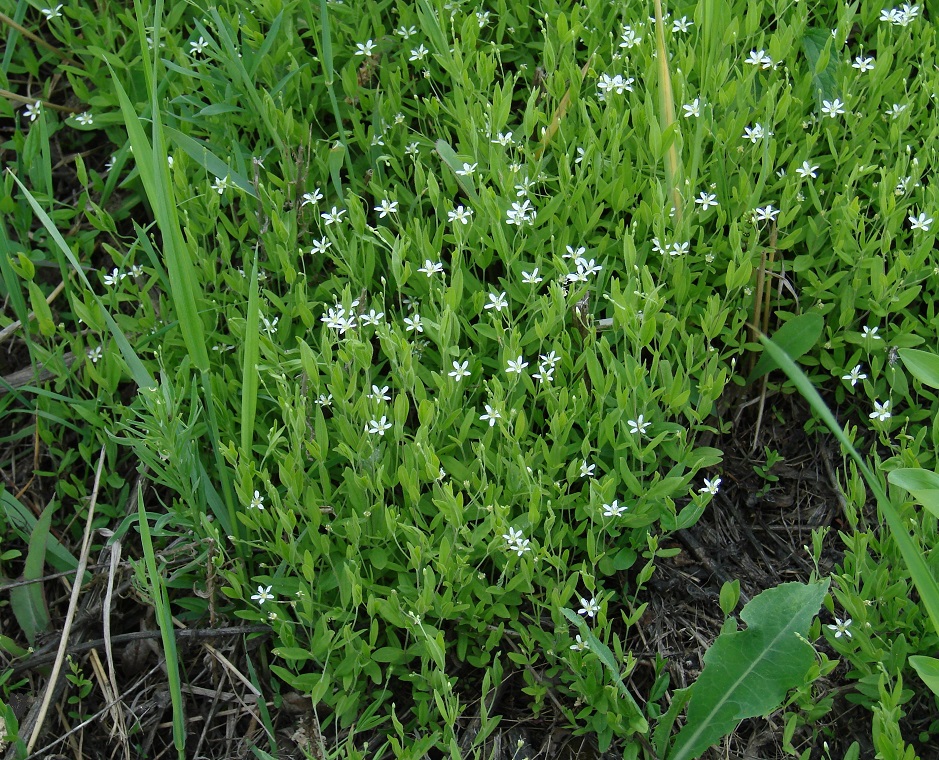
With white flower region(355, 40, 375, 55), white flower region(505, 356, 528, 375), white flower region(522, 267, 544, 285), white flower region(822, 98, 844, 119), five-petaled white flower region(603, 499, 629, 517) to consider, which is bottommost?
five-petaled white flower region(603, 499, 629, 517)

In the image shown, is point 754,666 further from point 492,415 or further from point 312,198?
point 312,198

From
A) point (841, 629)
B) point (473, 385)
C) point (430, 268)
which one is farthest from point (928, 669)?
point (430, 268)

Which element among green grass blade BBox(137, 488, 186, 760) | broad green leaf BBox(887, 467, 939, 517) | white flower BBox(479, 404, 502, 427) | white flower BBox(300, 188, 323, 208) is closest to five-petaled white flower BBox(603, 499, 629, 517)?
white flower BBox(479, 404, 502, 427)

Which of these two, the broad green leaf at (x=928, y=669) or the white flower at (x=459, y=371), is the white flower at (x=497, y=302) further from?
the broad green leaf at (x=928, y=669)

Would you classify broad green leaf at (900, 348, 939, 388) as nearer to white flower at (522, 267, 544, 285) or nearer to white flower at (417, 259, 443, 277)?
white flower at (522, 267, 544, 285)

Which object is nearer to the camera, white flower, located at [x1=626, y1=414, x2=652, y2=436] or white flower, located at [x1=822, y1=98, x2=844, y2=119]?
white flower, located at [x1=626, y1=414, x2=652, y2=436]

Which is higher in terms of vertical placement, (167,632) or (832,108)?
(832,108)

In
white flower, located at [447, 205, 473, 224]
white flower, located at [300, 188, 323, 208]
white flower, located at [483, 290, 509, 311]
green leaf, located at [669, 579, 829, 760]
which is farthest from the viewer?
white flower, located at [300, 188, 323, 208]

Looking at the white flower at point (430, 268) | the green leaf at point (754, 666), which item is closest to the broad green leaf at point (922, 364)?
the green leaf at point (754, 666)
